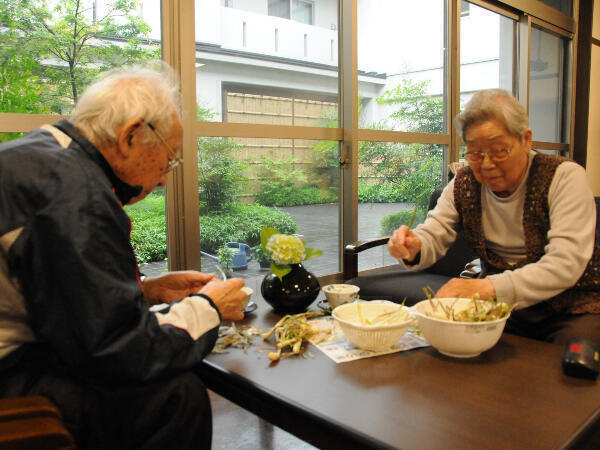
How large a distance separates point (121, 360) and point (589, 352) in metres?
1.01

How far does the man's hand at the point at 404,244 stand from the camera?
5.92ft

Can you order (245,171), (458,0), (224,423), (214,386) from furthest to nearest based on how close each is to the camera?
(458,0)
(245,171)
(224,423)
(214,386)

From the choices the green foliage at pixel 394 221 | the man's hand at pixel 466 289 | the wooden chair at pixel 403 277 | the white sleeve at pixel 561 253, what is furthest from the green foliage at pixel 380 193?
the man's hand at pixel 466 289

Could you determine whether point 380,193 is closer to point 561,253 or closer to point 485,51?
point 485,51

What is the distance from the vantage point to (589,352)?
113 centimetres

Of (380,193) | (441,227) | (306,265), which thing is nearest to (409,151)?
(380,193)

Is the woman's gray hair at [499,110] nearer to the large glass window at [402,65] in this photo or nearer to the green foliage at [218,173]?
the green foliage at [218,173]

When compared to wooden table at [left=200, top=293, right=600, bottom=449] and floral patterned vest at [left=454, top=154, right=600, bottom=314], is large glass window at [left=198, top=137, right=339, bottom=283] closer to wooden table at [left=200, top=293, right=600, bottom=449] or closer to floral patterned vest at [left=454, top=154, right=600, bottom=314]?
floral patterned vest at [left=454, top=154, right=600, bottom=314]

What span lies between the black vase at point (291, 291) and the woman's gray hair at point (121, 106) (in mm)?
660

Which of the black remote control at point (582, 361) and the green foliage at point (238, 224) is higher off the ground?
the green foliage at point (238, 224)

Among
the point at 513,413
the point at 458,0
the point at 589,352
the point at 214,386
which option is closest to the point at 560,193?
the point at 589,352

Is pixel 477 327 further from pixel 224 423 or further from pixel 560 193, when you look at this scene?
pixel 224 423

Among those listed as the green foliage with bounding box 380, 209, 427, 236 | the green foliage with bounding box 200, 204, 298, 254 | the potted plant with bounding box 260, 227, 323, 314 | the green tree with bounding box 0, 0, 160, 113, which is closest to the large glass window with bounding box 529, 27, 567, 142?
the green foliage with bounding box 380, 209, 427, 236

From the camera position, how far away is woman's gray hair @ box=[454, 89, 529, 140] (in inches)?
65.4
